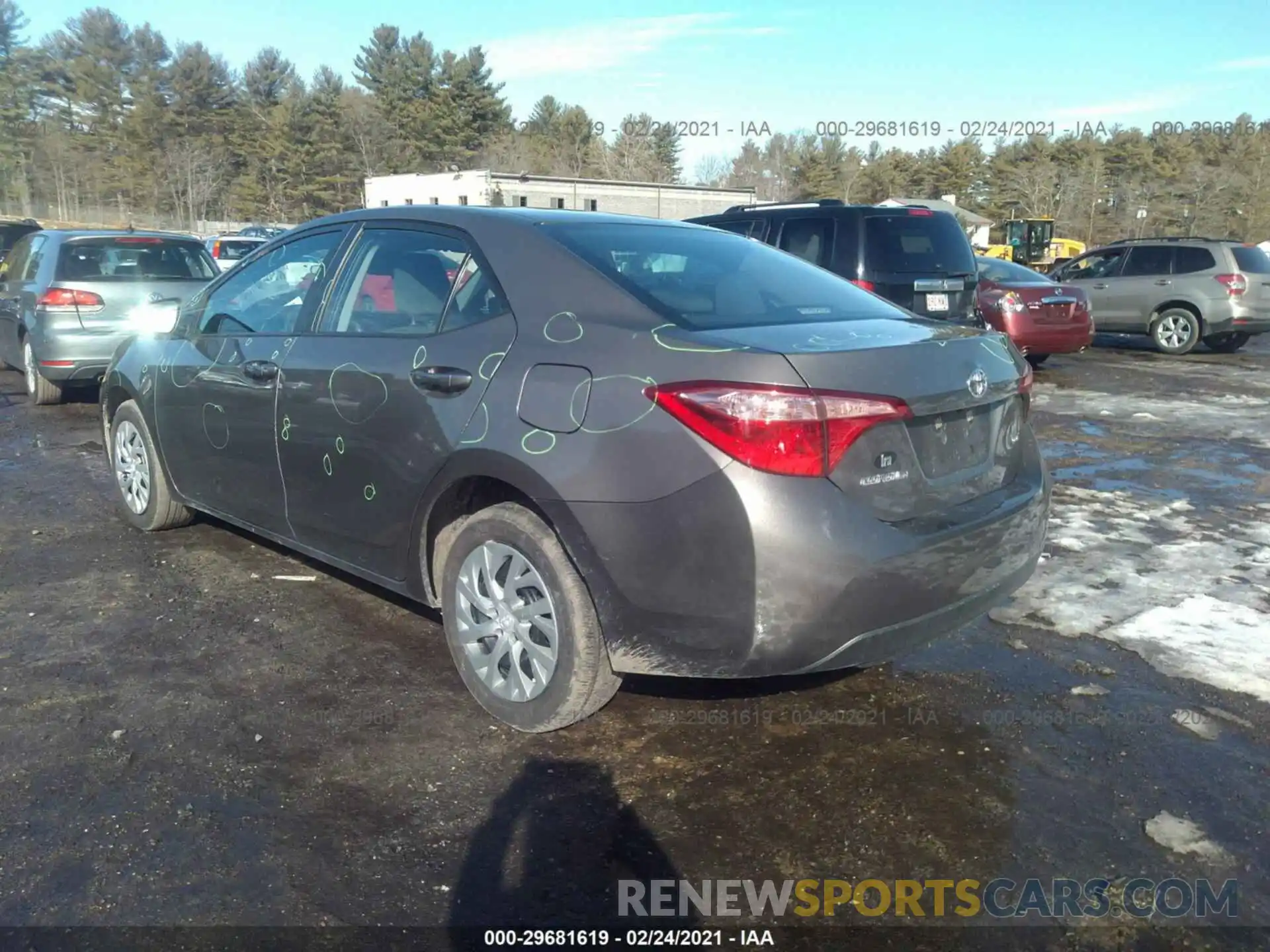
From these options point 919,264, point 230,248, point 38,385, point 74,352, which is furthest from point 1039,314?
point 230,248

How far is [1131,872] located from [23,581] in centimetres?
471

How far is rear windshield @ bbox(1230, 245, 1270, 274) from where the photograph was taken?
14.2 m

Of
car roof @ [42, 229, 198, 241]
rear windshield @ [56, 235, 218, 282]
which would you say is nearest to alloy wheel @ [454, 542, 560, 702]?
rear windshield @ [56, 235, 218, 282]

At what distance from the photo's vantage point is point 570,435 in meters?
2.88

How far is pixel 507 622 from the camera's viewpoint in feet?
10.6

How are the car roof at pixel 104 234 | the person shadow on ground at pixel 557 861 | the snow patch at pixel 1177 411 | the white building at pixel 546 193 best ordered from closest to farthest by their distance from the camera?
1. the person shadow on ground at pixel 557 861
2. the snow patch at pixel 1177 411
3. the car roof at pixel 104 234
4. the white building at pixel 546 193

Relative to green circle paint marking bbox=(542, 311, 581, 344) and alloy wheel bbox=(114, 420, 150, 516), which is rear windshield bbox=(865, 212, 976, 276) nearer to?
alloy wheel bbox=(114, 420, 150, 516)

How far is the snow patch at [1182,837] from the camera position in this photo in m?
2.63

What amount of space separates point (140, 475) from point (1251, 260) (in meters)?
15.1

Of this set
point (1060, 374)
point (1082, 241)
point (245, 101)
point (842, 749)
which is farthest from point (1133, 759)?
point (245, 101)

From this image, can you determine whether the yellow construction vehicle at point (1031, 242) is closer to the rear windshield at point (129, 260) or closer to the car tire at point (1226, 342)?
the car tire at point (1226, 342)

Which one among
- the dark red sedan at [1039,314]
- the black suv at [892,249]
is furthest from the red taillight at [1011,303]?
the black suv at [892,249]

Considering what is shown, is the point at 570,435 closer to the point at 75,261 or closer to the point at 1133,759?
the point at 1133,759

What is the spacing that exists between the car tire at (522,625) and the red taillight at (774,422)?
0.65m
